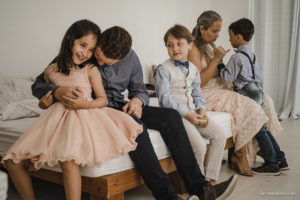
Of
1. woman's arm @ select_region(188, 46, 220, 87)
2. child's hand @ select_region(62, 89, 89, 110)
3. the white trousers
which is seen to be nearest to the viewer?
child's hand @ select_region(62, 89, 89, 110)

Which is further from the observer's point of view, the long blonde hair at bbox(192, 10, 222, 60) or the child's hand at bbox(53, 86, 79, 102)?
the long blonde hair at bbox(192, 10, 222, 60)

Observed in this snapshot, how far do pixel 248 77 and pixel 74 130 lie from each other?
59.8 inches

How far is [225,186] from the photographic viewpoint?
169cm

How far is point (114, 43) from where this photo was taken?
159 cm

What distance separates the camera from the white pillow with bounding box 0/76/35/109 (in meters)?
2.27

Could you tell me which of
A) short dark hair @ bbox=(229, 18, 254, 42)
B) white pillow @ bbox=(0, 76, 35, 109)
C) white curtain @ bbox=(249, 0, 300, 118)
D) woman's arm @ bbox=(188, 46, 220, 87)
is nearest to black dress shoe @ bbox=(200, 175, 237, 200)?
woman's arm @ bbox=(188, 46, 220, 87)

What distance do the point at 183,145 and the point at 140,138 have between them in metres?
0.24

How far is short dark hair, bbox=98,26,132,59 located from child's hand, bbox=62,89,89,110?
10.1 inches

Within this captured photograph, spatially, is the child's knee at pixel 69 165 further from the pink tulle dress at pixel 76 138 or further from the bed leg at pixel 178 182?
the bed leg at pixel 178 182

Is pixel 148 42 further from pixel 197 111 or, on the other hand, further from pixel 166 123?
pixel 166 123

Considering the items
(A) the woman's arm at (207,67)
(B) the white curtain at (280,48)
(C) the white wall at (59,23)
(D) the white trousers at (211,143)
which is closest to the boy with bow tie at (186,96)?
(D) the white trousers at (211,143)

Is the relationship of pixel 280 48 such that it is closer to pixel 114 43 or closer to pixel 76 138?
pixel 114 43

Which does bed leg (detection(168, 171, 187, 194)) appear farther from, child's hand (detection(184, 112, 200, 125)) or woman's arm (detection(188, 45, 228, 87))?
woman's arm (detection(188, 45, 228, 87))

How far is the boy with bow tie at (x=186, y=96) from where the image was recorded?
1872mm
